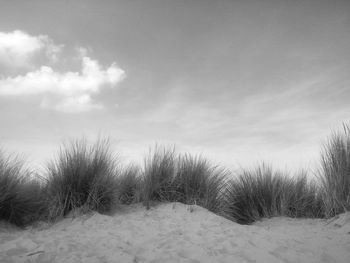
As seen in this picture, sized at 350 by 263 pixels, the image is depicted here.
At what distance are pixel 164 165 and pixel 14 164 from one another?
7.88 feet

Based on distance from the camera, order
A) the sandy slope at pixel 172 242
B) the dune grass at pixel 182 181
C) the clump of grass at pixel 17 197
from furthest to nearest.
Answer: the dune grass at pixel 182 181 < the clump of grass at pixel 17 197 < the sandy slope at pixel 172 242

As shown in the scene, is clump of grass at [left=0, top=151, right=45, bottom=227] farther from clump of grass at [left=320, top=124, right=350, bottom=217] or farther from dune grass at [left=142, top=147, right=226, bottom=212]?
clump of grass at [left=320, top=124, right=350, bottom=217]

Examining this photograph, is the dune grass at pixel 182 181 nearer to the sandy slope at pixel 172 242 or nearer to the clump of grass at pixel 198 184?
the clump of grass at pixel 198 184

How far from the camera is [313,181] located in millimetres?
5227

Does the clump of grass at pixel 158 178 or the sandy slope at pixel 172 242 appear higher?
the clump of grass at pixel 158 178

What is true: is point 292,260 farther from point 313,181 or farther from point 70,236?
point 313,181

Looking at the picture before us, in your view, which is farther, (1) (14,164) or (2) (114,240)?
(1) (14,164)

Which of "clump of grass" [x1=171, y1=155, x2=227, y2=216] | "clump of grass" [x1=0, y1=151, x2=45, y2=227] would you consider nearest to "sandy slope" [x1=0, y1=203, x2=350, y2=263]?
"clump of grass" [x1=0, y1=151, x2=45, y2=227]

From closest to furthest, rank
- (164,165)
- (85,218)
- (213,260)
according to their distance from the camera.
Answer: (213,260), (85,218), (164,165)

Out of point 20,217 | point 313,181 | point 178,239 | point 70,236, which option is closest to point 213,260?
point 178,239

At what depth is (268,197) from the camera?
4.96 m

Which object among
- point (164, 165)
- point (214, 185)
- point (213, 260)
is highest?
point (164, 165)

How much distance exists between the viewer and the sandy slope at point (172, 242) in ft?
7.96

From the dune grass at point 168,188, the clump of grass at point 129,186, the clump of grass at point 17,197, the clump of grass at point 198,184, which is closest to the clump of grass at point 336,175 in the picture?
the dune grass at point 168,188
